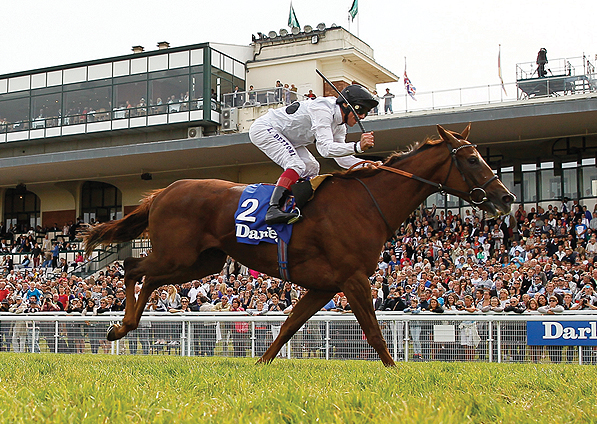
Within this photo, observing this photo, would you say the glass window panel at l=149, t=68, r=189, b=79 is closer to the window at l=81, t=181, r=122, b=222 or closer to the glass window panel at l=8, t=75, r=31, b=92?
the window at l=81, t=181, r=122, b=222

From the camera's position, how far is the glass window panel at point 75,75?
102 feet

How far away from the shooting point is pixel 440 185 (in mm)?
6586

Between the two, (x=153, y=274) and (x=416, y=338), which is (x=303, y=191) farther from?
(x=416, y=338)

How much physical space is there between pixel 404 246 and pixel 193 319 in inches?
394

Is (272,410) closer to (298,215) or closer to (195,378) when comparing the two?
(195,378)

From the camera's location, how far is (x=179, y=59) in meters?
29.2

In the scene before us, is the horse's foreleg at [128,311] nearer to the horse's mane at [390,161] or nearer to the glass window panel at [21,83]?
the horse's mane at [390,161]

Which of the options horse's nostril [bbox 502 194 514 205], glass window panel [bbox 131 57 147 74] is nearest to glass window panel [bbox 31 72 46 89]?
glass window panel [bbox 131 57 147 74]

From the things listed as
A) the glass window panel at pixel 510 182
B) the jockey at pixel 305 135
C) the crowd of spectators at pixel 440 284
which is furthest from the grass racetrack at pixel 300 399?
the glass window panel at pixel 510 182

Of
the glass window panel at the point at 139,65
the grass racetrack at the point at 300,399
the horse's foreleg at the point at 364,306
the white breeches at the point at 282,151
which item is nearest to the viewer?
the grass racetrack at the point at 300,399

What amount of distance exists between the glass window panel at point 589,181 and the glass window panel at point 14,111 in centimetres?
2322

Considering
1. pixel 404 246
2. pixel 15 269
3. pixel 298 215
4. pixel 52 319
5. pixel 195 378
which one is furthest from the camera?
pixel 15 269

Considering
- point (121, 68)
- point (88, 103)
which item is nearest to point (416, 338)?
point (121, 68)

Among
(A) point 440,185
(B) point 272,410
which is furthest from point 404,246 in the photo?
(B) point 272,410
